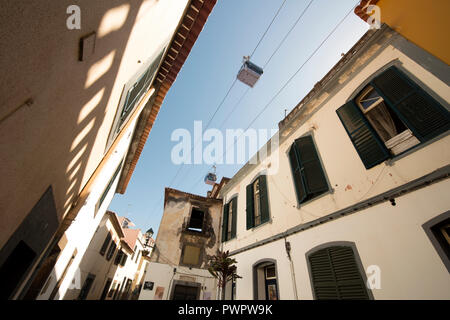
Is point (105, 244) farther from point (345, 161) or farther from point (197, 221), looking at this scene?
point (345, 161)

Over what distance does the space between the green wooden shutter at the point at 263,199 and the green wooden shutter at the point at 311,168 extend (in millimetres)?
2148

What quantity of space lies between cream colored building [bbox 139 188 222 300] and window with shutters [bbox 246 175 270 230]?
4.63 m

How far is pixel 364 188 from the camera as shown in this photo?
4594 millimetres

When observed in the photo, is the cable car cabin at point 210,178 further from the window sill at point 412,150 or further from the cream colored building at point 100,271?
the window sill at point 412,150

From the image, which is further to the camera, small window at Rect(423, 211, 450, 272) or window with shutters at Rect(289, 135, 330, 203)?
window with shutters at Rect(289, 135, 330, 203)

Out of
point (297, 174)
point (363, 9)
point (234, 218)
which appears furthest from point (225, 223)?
point (363, 9)

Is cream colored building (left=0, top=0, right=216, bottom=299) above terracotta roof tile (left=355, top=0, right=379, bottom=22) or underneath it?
underneath

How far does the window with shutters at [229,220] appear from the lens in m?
10.0

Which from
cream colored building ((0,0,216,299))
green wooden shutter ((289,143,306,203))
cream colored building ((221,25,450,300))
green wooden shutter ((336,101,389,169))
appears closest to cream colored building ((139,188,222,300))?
cream colored building ((221,25,450,300))

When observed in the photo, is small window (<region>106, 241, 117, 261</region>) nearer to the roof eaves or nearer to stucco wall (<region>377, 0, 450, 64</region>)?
the roof eaves

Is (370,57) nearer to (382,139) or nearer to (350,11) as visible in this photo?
(350,11)

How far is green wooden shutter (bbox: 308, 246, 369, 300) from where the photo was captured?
13.5 ft

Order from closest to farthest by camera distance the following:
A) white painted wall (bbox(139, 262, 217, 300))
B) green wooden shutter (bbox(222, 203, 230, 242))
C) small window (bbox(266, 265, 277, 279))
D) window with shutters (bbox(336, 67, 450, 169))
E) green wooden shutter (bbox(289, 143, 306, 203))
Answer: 1. window with shutters (bbox(336, 67, 450, 169))
2. green wooden shutter (bbox(289, 143, 306, 203))
3. small window (bbox(266, 265, 277, 279))
4. white painted wall (bbox(139, 262, 217, 300))
5. green wooden shutter (bbox(222, 203, 230, 242))

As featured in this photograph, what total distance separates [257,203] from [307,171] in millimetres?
3254
